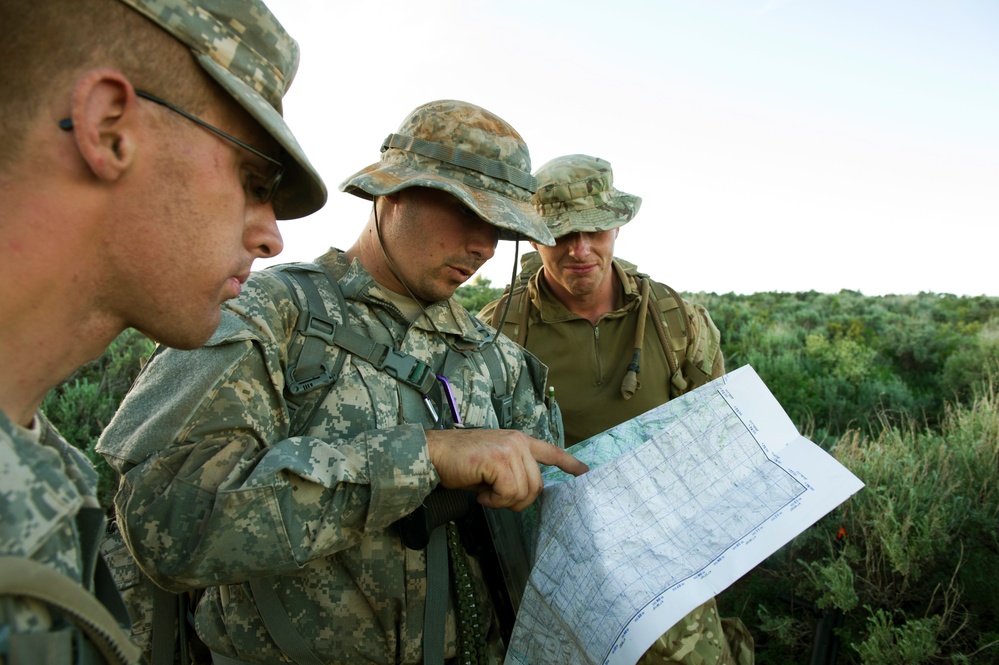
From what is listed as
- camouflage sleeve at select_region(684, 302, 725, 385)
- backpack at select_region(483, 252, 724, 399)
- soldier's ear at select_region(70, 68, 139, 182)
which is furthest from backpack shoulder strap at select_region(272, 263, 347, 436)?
camouflage sleeve at select_region(684, 302, 725, 385)

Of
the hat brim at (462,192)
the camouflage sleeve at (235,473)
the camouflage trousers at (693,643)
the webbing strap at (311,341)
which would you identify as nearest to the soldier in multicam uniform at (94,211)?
the camouflage sleeve at (235,473)

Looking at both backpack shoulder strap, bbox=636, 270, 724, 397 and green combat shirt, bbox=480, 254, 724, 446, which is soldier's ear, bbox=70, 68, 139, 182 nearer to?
green combat shirt, bbox=480, 254, 724, 446

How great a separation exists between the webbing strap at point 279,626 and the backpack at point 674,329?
97.5 inches

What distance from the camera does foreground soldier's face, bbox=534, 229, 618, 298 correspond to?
402 cm

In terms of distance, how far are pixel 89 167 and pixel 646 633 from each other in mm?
1351

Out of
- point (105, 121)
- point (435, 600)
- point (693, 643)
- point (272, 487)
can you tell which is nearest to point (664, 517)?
point (693, 643)

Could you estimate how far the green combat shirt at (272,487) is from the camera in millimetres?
1482

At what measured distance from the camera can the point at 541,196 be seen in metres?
4.11

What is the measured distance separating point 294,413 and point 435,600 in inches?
25.1

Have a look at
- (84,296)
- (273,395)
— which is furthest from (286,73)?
(273,395)

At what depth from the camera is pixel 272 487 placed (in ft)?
4.84

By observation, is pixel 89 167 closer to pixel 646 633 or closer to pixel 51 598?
pixel 51 598

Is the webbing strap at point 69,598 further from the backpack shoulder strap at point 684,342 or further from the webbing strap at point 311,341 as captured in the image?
the backpack shoulder strap at point 684,342

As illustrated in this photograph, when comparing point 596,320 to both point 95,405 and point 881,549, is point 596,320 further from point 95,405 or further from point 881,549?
point 95,405
